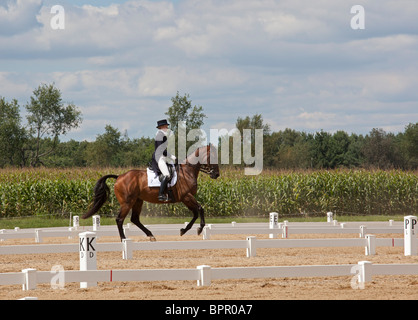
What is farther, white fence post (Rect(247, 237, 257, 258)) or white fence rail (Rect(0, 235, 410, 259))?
white fence post (Rect(247, 237, 257, 258))

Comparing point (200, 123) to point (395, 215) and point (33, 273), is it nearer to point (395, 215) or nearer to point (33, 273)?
point (395, 215)

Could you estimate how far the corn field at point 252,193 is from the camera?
110 feet

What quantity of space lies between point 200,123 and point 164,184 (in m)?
30.9

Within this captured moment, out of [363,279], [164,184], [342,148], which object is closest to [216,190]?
[164,184]

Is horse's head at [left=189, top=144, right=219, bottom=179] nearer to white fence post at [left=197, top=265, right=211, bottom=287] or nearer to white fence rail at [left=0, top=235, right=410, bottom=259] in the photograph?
white fence rail at [left=0, top=235, right=410, bottom=259]

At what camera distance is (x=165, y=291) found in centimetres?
1123

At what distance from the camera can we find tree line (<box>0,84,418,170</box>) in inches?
2276

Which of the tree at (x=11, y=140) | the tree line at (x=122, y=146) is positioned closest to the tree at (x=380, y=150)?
the tree line at (x=122, y=146)

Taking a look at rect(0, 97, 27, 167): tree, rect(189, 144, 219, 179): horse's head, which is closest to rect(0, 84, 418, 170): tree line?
rect(0, 97, 27, 167): tree

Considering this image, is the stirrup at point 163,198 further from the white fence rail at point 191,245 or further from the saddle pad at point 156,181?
the white fence rail at point 191,245

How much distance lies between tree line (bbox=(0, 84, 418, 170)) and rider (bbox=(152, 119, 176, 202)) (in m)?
20.8

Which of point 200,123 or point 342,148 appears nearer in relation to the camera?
point 200,123

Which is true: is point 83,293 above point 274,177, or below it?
below

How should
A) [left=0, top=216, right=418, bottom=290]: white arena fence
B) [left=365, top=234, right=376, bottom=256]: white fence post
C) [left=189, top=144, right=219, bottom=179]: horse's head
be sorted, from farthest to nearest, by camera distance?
[left=189, top=144, right=219, bottom=179]: horse's head
[left=365, top=234, right=376, bottom=256]: white fence post
[left=0, top=216, right=418, bottom=290]: white arena fence
